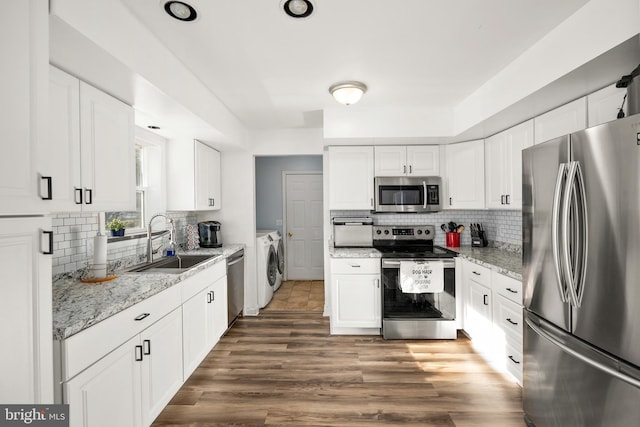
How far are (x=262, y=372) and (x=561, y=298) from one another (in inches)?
85.4

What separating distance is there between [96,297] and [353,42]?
2.09m

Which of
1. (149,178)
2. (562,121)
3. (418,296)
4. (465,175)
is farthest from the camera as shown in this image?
(465,175)

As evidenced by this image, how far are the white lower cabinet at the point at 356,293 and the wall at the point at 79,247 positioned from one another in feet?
6.26

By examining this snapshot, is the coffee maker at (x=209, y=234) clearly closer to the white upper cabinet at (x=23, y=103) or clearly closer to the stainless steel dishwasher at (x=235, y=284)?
the stainless steel dishwasher at (x=235, y=284)

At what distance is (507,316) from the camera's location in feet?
8.10

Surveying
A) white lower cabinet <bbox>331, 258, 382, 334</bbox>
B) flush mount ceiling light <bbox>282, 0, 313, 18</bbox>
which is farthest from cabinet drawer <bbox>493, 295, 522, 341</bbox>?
flush mount ceiling light <bbox>282, 0, 313, 18</bbox>

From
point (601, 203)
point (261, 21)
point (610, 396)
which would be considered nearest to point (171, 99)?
point (261, 21)

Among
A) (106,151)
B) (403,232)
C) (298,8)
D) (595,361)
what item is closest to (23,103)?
(106,151)

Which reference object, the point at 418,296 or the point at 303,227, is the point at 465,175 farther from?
the point at 303,227

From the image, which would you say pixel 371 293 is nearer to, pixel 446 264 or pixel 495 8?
pixel 446 264

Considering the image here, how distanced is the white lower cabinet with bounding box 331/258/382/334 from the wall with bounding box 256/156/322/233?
8.96 ft

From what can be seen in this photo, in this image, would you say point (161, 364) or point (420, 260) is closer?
point (161, 364)

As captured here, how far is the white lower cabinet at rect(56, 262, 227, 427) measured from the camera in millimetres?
1307

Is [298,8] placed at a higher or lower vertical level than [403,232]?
higher
